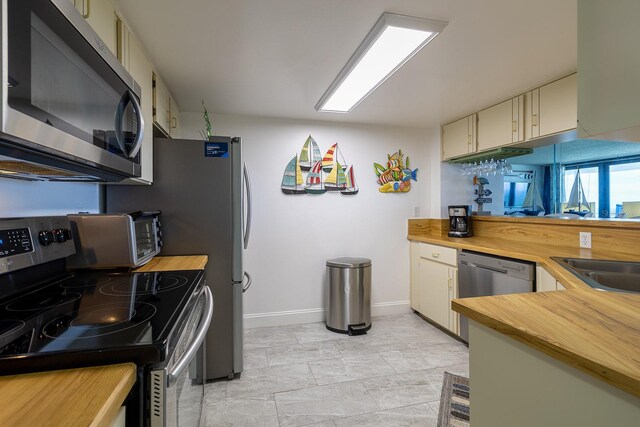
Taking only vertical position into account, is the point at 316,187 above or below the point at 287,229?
above

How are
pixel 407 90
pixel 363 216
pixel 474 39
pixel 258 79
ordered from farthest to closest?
pixel 363 216 < pixel 407 90 < pixel 258 79 < pixel 474 39

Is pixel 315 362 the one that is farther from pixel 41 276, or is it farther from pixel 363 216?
pixel 41 276

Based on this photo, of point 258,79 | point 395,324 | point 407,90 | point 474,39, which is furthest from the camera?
point 395,324

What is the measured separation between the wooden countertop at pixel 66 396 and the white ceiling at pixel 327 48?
5.07ft

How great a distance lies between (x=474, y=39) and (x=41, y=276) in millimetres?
2464

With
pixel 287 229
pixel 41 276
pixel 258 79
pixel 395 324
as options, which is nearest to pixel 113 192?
pixel 41 276

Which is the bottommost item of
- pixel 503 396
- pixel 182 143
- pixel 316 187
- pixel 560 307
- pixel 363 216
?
pixel 503 396

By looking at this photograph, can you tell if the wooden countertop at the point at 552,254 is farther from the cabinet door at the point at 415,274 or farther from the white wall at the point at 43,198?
the white wall at the point at 43,198

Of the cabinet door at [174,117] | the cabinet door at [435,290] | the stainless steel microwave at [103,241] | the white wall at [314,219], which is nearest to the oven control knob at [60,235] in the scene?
the stainless steel microwave at [103,241]

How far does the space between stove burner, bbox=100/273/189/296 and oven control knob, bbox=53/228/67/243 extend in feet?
1.02

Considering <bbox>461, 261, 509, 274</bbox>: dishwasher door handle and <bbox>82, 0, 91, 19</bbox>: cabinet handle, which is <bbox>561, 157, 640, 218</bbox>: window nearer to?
<bbox>461, 261, 509, 274</bbox>: dishwasher door handle

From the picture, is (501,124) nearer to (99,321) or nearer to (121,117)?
(121,117)

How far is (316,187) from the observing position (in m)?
3.17

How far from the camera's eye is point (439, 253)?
288cm
